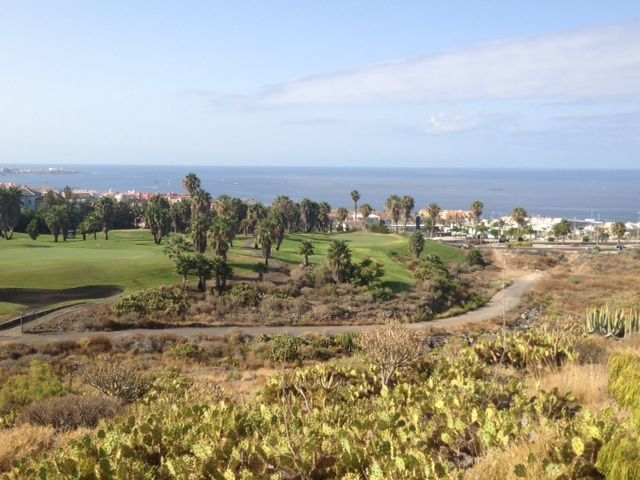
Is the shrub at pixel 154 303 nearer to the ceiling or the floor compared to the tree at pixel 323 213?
nearer to the floor

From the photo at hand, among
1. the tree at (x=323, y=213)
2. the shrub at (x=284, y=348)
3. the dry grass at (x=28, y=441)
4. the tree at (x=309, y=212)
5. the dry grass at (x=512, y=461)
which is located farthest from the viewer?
the tree at (x=323, y=213)

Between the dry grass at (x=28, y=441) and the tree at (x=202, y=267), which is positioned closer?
the dry grass at (x=28, y=441)

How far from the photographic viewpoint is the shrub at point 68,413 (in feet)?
37.7

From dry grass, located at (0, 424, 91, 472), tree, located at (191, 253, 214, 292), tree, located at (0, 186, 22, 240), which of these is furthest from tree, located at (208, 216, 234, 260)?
dry grass, located at (0, 424, 91, 472)

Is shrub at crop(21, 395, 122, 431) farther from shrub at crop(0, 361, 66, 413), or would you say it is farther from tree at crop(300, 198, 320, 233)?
tree at crop(300, 198, 320, 233)

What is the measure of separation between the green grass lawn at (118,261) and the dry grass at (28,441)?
1343 inches

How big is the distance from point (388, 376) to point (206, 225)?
44.4 meters

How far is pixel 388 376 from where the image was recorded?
14.1m

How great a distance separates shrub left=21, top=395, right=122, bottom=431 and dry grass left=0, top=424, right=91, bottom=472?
0.57m

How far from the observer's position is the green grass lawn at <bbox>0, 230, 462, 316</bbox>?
1832 inches

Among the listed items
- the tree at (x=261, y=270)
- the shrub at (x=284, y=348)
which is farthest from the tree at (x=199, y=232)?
the shrub at (x=284, y=348)

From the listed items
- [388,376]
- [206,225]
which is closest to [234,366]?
[388,376]

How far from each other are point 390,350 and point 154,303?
107ft

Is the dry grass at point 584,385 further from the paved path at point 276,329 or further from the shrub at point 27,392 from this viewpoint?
the paved path at point 276,329
